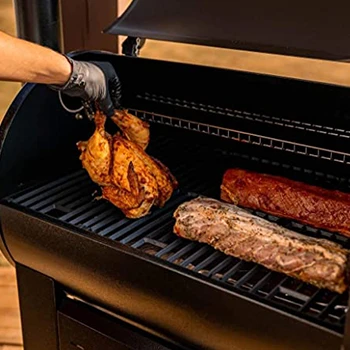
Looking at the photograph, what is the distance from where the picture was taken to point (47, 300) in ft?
5.50

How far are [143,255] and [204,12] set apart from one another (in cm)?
64

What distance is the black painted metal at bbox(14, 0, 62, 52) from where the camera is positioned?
2074 millimetres

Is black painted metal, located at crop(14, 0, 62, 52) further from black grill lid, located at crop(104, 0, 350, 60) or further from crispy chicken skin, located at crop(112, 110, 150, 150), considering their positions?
crispy chicken skin, located at crop(112, 110, 150, 150)

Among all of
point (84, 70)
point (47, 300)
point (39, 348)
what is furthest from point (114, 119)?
point (39, 348)

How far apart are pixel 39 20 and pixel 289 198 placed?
101 cm

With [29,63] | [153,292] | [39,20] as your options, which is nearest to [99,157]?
[29,63]

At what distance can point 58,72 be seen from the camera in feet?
5.14

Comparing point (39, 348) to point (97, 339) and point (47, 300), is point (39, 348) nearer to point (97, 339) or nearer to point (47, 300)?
point (47, 300)

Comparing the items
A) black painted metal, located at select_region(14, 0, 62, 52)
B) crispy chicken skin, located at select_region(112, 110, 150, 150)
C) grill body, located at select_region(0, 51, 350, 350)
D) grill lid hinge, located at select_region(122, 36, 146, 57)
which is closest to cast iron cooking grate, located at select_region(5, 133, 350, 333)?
grill body, located at select_region(0, 51, 350, 350)

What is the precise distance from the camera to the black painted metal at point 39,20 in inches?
81.7

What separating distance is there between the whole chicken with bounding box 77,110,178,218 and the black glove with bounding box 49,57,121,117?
0.04 metres

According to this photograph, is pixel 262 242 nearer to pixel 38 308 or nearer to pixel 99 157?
pixel 99 157

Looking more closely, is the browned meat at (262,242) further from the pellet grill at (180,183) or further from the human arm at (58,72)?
the human arm at (58,72)

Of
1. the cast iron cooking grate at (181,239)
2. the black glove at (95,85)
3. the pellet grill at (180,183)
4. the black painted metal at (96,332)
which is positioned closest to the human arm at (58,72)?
the black glove at (95,85)
